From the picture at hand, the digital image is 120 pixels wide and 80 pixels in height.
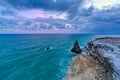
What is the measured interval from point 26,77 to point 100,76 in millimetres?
17081

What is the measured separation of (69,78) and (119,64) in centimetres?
1088

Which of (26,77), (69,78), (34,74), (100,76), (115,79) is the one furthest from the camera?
(34,74)

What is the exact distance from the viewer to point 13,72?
28.0m

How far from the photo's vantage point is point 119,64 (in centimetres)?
1761

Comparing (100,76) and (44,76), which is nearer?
(100,76)

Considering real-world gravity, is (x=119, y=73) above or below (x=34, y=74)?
above

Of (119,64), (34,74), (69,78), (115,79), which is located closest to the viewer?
(115,79)

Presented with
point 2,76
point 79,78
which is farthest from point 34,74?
point 79,78

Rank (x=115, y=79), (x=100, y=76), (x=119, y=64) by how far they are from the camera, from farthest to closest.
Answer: (x=100, y=76), (x=119, y=64), (x=115, y=79)

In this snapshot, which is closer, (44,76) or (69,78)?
(69,78)

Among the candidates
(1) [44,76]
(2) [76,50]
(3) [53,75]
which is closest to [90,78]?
(3) [53,75]

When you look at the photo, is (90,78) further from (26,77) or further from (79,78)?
(26,77)

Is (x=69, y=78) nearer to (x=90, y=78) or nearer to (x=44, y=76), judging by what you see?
(x=90, y=78)

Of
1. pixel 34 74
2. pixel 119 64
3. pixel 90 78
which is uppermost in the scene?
pixel 119 64
